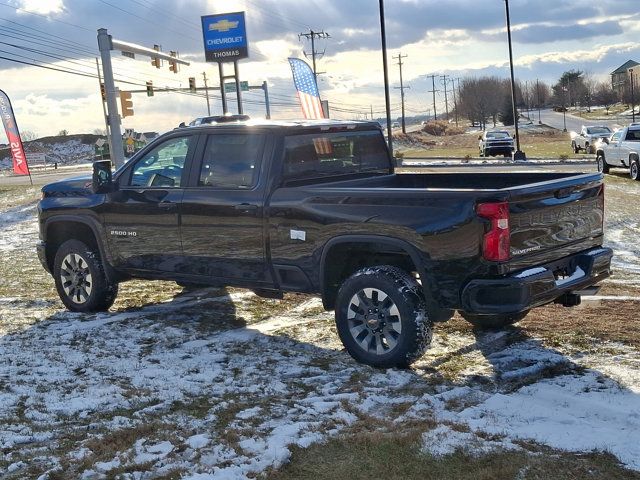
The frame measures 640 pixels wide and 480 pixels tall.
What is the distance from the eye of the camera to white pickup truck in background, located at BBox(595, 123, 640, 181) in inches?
925

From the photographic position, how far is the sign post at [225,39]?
43.1 metres

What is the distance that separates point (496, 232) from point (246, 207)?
2184 mm

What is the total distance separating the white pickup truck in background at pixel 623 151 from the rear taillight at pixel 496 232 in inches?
791

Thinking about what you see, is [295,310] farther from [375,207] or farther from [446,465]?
[446,465]

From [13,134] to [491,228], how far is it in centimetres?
2944

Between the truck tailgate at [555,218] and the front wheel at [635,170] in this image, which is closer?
the truck tailgate at [555,218]

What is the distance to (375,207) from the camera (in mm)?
5473

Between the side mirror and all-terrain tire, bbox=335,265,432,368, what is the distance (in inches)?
113

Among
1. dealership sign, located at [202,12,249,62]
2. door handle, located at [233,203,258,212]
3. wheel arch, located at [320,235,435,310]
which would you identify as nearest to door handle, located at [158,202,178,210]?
door handle, located at [233,203,258,212]

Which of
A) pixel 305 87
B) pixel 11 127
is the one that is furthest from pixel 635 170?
pixel 11 127

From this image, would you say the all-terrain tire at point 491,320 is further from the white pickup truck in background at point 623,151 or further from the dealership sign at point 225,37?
the dealership sign at point 225,37

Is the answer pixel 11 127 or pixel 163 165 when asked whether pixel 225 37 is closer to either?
pixel 11 127

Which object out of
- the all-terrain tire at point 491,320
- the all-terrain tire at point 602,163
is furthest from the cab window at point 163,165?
the all-terrain tire at point 602,163

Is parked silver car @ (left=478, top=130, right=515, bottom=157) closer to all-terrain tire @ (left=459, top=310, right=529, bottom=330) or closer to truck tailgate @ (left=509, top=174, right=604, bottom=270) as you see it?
all-terrain tire @ (left=459, top=310, right=529, bottom=330)
